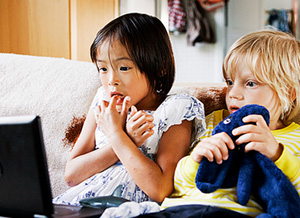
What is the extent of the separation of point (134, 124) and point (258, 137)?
1.01 ft

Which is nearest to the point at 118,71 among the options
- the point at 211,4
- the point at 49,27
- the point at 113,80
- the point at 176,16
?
the point at 113,80

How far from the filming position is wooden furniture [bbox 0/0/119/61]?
9.82 feet

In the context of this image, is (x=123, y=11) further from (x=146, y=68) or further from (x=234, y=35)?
(x=146, y=68)

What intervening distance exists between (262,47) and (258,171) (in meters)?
0.37

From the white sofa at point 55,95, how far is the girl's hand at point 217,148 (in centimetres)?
42

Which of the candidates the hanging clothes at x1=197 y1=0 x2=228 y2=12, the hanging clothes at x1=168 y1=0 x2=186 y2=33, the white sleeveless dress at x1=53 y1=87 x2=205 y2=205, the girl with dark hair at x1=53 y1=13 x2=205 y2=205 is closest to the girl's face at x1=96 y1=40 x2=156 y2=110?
the girl with dark hair at x1=53 y1=13 x2=205 y2=205

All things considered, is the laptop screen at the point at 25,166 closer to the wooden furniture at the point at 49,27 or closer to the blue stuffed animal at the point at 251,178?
the blue stuffed animal at the point at 251,178

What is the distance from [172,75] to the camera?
122 centimetres

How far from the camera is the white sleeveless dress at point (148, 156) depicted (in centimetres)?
104

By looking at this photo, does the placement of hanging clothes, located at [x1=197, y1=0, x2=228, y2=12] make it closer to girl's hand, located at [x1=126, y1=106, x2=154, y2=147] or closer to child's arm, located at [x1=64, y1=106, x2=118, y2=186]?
child's arm, located at [x1=64, y1=106, x2=118, y2=186]

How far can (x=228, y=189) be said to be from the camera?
0.89 metres

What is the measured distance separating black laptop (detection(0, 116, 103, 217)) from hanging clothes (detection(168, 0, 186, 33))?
3.27 m

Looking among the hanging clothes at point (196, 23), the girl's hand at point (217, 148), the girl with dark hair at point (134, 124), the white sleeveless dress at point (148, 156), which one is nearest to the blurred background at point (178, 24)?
the hanging clothes at point (196, 23)

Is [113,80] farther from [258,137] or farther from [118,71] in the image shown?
[258,137]
